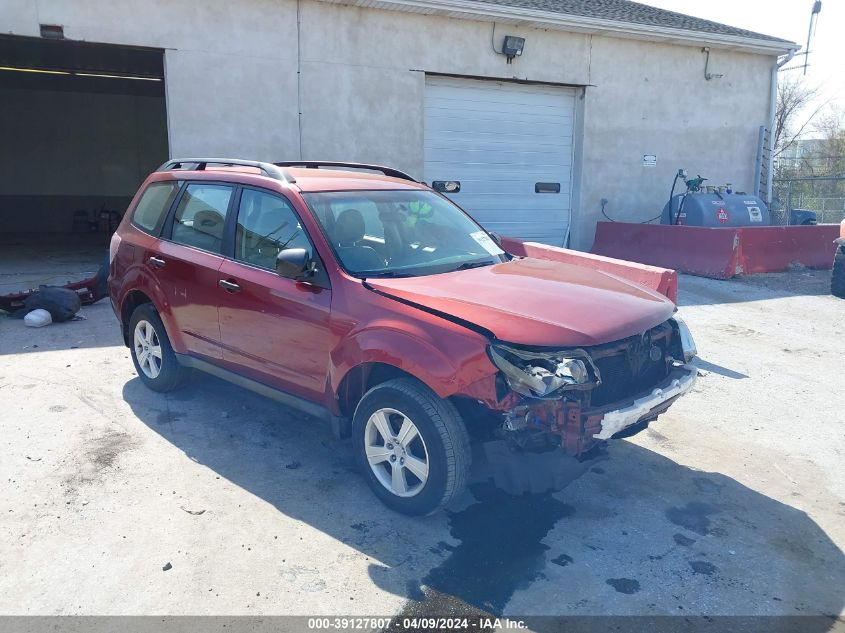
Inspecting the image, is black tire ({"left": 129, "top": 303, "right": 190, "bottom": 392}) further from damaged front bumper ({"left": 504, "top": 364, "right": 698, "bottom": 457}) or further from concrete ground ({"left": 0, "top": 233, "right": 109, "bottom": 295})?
concrete ground ({"left": 0, "top": 233, "right": 109, "bottom": 295})

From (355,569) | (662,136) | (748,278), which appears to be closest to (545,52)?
(662,136)

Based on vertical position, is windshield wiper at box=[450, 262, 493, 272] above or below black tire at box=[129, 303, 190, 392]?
above

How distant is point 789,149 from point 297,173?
36.6 metres

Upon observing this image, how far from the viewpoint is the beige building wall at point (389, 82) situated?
403 inches

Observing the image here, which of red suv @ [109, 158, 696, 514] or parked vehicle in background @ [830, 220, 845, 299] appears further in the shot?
parked vehicle in background @ [830, 220, 845, 299]

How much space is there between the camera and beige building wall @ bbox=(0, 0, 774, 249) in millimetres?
10234

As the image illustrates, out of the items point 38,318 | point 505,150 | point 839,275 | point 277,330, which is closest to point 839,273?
point 839,275

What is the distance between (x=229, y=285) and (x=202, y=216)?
784 millimetres

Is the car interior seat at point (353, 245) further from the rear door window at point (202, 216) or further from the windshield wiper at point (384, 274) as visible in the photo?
the rear door window at point (202, 216)

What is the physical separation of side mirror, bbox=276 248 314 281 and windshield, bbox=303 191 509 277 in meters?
0.21

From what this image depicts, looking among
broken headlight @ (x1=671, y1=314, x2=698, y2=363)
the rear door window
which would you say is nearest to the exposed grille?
broken headlight @ (x1=671, y1=314, x2=698, y2=363)

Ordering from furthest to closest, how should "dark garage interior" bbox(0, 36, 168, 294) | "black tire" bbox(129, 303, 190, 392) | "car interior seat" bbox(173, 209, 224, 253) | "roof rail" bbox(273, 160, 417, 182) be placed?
"dark garage interior" bbox(0, 36, 168, 294), "roof rail" bbox(273, 160, 417, 182), "black tire" bbox(129, 303, 190, 392), "car interior seat" bbox(173, 209, 224, 253)

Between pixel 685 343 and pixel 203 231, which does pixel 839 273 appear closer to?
pixel 685 343

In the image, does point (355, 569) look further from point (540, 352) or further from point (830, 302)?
point (830, 302)
